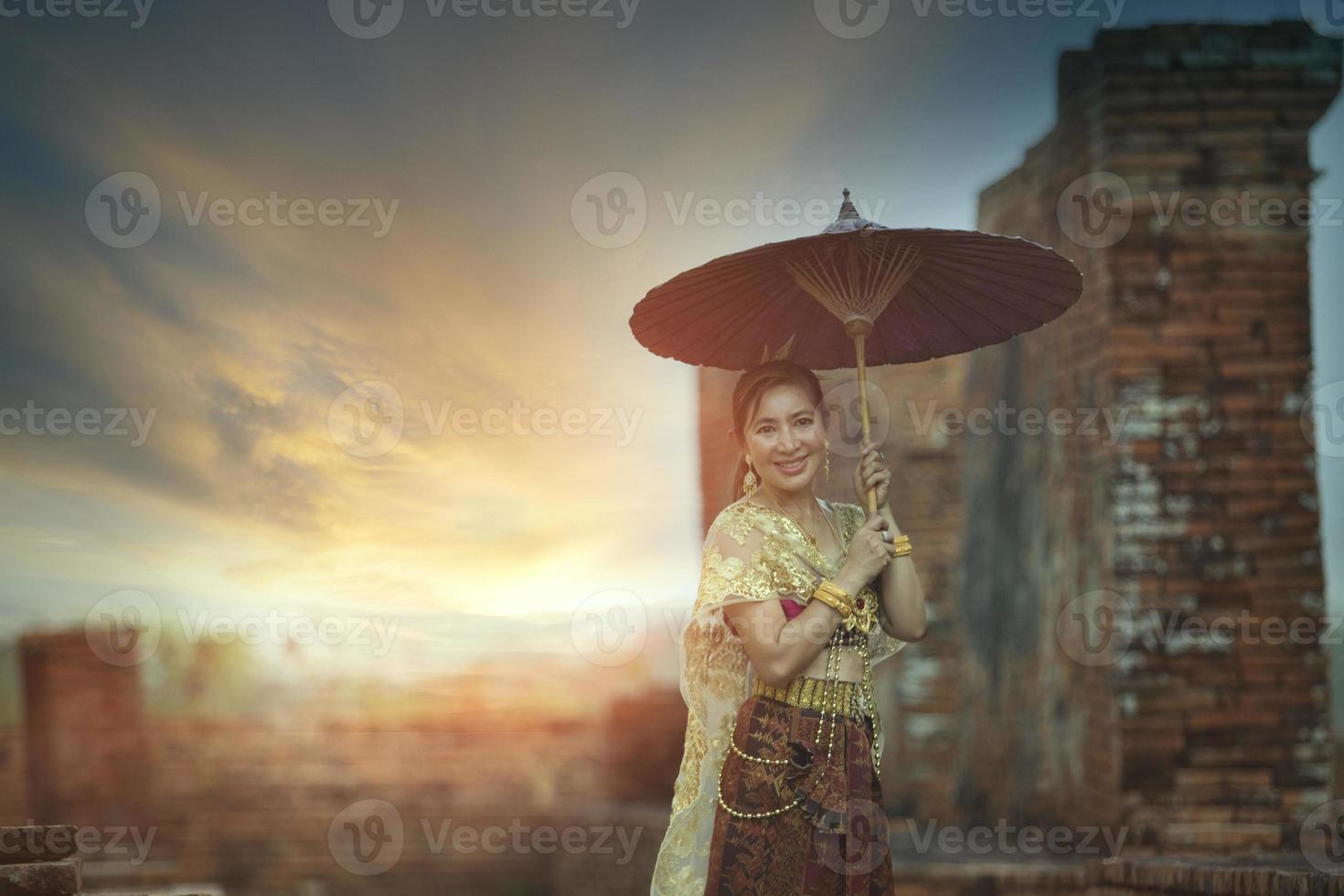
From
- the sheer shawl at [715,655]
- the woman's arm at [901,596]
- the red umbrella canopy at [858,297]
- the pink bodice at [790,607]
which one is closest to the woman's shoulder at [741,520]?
the sheer shawl at [715,655]

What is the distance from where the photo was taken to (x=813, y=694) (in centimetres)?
244

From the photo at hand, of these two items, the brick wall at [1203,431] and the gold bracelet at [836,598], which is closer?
the gold bracelet at [836,598]

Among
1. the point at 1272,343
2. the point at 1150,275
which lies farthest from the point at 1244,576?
the point at 1150,275

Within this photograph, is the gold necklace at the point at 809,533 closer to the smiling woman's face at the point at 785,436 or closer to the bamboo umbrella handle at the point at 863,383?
the smiling woman's face at the point at 785,436

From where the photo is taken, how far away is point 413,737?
7.57 m

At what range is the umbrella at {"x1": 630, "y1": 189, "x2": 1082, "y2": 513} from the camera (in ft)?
8.45

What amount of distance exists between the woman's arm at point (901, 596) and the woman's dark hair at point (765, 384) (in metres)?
0.32

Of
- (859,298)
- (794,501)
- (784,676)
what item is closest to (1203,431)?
(859,298)

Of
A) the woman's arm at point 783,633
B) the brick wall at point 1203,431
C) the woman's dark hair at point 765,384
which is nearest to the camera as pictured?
the woman's arm at point 783,633

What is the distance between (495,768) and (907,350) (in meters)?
5.66

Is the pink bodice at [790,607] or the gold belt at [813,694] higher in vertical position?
the pink bodice at [790,607]

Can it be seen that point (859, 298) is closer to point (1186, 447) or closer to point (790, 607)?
point (790, 607)

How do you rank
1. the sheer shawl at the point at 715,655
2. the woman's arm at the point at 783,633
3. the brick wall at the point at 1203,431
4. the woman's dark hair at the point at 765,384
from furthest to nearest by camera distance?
the brick wall at the point at 1203,431
the woman's dark hair at the point at 765,384
the sheer shawl at the point at 715,655
the woman's arm at the point at 783,633

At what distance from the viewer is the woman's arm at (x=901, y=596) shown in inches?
99.0
